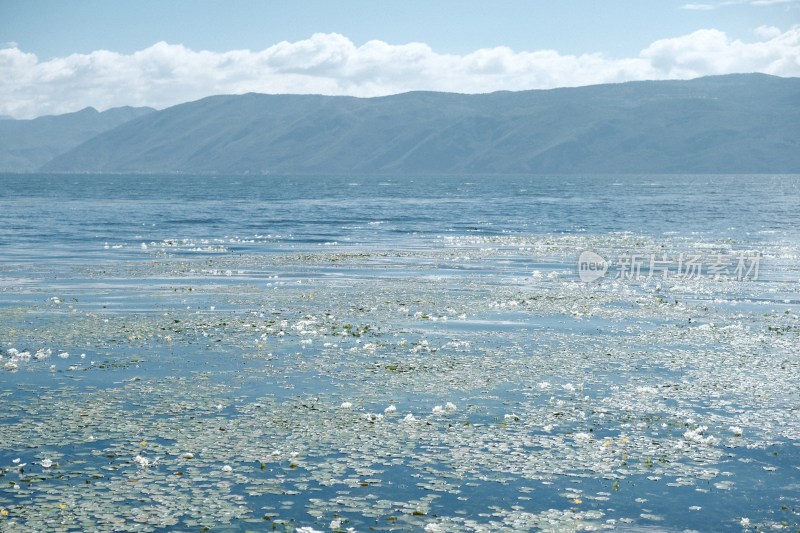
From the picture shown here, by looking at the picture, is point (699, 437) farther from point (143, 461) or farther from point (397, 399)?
point (143, 461)

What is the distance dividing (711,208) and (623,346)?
111m

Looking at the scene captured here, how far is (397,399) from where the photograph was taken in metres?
22.0

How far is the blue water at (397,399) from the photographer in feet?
50.1

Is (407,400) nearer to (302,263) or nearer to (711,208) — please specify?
(302,263)

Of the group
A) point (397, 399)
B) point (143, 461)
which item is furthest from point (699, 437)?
point (143, 461)

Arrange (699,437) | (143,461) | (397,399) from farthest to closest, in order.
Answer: (397,399) < (699,437) < (143,461)

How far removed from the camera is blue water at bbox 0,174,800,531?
15.3m

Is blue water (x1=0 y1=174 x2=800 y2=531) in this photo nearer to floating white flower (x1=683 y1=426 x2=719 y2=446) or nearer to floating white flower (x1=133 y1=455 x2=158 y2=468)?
floating white flower (x1=683 y1=426 x2=719 y2=446)

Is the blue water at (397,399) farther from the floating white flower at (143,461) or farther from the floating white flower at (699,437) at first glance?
the floating white flower at (143,461)

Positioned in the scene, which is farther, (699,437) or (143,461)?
(699,437)

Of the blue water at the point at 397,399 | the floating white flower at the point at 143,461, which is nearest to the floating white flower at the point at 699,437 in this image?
the blue water at the point at 397,399

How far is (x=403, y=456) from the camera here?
17688mm

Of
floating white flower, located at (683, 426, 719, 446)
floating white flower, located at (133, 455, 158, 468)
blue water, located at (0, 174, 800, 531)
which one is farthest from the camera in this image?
floating white flower, located at (683, 426, 719, 446)

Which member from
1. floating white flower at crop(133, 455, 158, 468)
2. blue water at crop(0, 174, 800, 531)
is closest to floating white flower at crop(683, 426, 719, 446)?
blue water at crop(0, 174, 800, 531)
